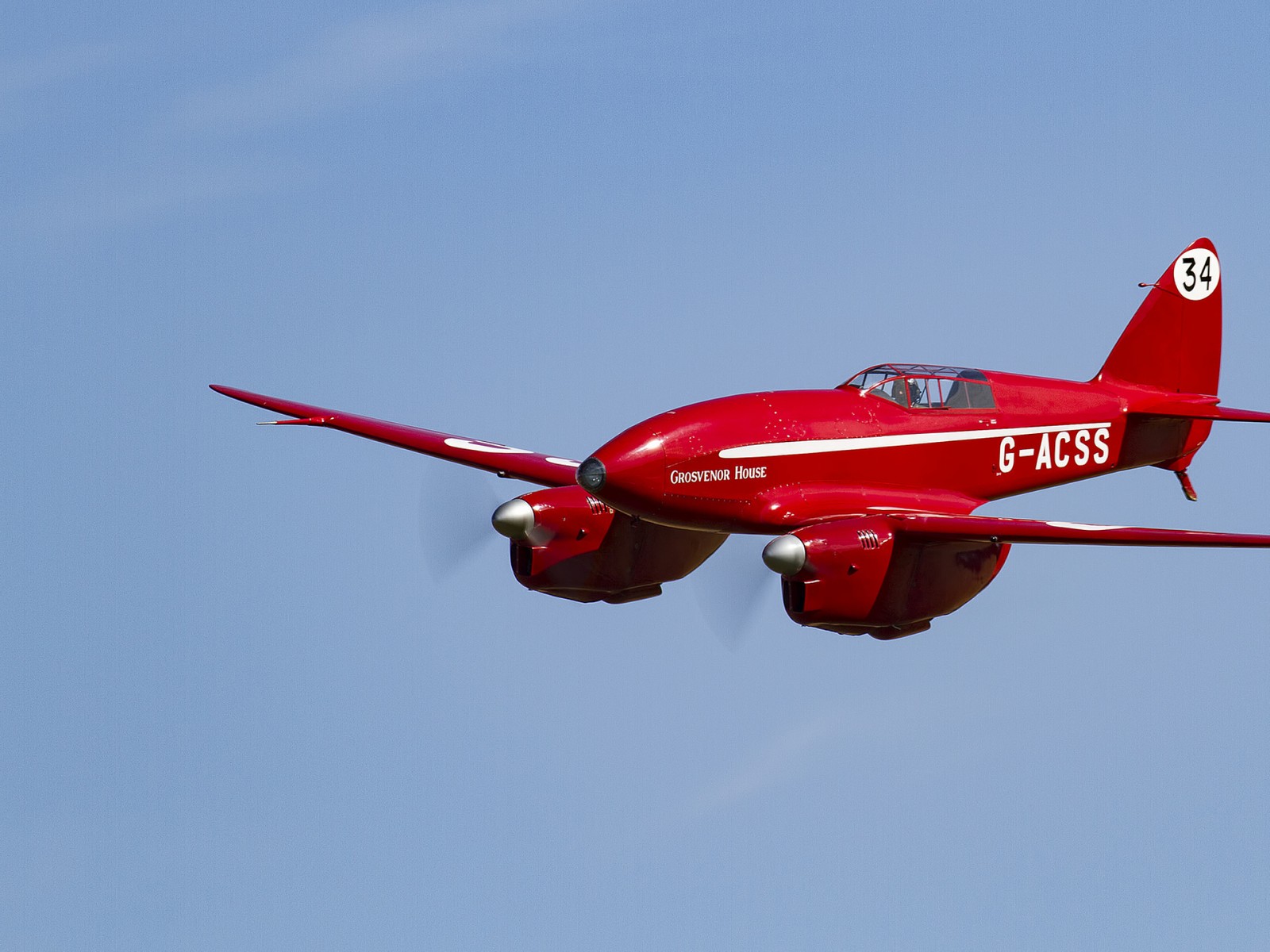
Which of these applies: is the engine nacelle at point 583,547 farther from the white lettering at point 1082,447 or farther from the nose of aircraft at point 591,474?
the white lettering at point 1082,447

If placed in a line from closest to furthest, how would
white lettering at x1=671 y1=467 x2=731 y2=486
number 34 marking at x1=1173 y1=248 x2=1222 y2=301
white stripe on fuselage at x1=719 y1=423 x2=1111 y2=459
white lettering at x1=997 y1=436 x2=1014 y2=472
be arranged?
1. white lettering at x1=671 y1=467 x2=731 y2=486
2. white stripe on fuselage at x1=719 y1=423 x2=1111 y2=459
3. white lettering at x1=997 y1=436 x2=1014 y2=472
4. number 34 marking at x1=1173 y1=248 x2=1222 y2=301

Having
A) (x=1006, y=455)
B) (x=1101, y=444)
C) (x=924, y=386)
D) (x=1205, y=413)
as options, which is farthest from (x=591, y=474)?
(x=1205, y=413)

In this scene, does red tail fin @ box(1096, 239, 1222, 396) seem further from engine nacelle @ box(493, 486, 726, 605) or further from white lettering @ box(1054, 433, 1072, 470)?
engine nacelle @ box(493, 486, 726, 605)

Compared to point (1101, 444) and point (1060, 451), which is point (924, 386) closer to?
point (1060, 451)

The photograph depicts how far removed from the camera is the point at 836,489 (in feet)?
105

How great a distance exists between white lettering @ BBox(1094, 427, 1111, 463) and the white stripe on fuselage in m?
1.46

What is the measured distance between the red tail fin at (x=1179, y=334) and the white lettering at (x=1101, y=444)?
170 centimetres

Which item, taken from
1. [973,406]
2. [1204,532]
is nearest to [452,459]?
[973,406]

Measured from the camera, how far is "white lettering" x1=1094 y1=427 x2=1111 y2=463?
36.3 metres

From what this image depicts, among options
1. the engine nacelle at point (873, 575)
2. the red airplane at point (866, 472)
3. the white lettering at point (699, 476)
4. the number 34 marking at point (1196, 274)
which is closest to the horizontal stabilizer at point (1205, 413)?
the red airplane at point (866, 472)

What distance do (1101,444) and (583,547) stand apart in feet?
32.1

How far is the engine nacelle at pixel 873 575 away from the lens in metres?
30.3

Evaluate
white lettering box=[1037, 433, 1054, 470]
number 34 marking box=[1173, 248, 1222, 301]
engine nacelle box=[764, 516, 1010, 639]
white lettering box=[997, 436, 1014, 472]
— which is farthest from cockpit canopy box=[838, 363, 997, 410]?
number 34 marking box=[1173, 248, 1222, 301]

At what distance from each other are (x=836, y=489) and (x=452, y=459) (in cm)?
781
